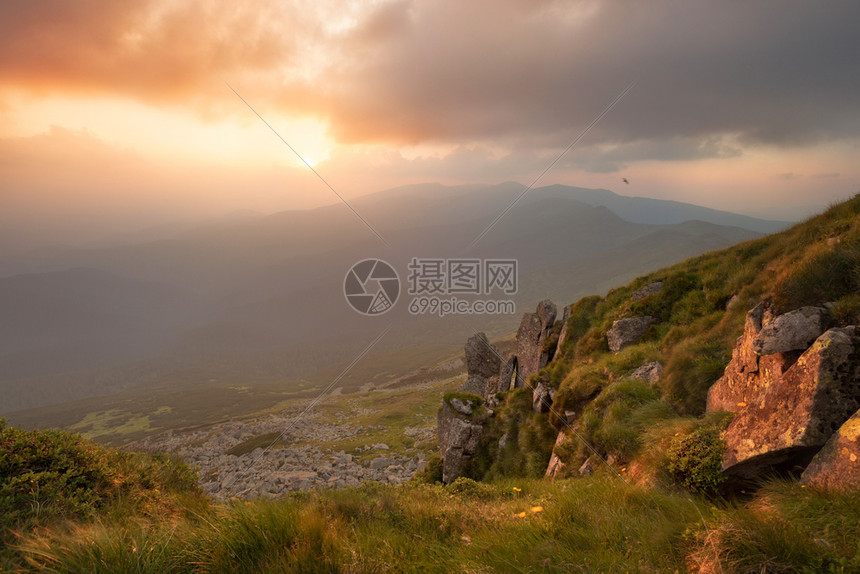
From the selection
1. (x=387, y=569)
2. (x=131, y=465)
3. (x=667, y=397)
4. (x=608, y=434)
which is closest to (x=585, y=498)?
(x=387, y=569)

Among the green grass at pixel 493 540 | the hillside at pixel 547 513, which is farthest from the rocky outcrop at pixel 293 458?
the green grass at pixel 493 540

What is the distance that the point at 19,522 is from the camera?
5051 mm

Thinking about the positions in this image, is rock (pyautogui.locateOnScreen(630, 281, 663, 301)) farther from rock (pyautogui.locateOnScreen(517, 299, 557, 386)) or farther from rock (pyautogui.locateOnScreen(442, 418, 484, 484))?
rock (pyautogui.locateOnScreen(442, 418, 484, 484))

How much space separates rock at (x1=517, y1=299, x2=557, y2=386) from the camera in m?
33.1

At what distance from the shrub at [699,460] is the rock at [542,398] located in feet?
36.5

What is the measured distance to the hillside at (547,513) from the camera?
13.7 ft

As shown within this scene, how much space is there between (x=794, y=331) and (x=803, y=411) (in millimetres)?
2044

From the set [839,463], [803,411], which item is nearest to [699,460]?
[803,411]

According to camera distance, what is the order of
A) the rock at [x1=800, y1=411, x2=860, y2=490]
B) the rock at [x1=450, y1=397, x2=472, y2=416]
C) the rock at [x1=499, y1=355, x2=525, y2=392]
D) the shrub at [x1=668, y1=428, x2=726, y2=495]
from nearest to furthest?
the rock at [x1=800, y1=411, x2=860, y2=490] → the shrub at [x1=668, y1=428, x2=726, y2=495] → the rock at [x1=450, y1=397, x2=472, y2=416] → the rock at [x1=499, y1=355, x2=525, y2=392]

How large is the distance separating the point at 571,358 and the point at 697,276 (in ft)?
28.1

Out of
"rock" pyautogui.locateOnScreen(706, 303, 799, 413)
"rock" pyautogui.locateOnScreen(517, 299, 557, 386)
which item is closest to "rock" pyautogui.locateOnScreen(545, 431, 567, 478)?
"rock" pyautogui.locateOnScreen(706, 303, 799, 413)

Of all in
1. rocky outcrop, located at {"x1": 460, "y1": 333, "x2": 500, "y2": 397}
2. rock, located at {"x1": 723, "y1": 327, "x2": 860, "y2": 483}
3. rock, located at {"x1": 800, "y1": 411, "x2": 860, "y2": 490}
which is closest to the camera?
rock, located at {"x1": 800, "y1": 411, "x2": 860, "y2": 490}

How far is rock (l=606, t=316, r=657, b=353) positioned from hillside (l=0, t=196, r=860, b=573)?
6.03 metres

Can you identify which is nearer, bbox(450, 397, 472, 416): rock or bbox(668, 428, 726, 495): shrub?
bbox(668, 428, 726, 495): shrub
